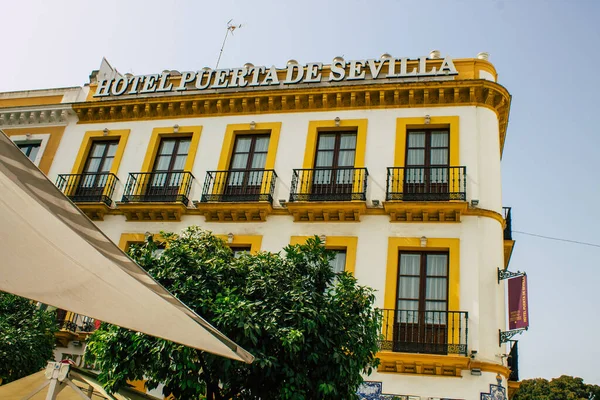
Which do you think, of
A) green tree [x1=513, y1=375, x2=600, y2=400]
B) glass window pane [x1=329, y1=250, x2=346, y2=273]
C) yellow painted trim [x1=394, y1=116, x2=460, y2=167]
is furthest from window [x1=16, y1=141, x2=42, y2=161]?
green tree [x1=513, y1=375, x2=600, y2=400]

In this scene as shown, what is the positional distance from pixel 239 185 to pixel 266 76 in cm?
373

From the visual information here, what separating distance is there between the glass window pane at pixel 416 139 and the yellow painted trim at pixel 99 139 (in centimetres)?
862

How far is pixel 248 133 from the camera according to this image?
17.0 meters

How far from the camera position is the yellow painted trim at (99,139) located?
17516mm

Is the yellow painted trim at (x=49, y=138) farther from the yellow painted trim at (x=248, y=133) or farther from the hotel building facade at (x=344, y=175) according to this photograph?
the yellow painted trim at (x=248, y=133)

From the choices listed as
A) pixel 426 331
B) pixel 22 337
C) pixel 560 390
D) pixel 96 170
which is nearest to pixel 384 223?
pixel 426 331

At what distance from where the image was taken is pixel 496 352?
1257cm

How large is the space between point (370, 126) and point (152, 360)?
31.3 feet

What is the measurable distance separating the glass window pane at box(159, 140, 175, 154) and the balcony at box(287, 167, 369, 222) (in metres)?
4.39

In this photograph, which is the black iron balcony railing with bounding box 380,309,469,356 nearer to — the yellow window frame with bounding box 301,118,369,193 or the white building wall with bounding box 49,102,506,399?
the white building wall with bounding box 49,102,506,399

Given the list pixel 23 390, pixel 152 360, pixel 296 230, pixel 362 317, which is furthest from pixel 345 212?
pixel 23 390

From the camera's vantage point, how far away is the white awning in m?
3.88

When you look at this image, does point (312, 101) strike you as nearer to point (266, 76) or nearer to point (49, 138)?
point (266, 76)

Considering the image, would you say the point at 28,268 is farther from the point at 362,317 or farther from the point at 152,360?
the point at 362,317
